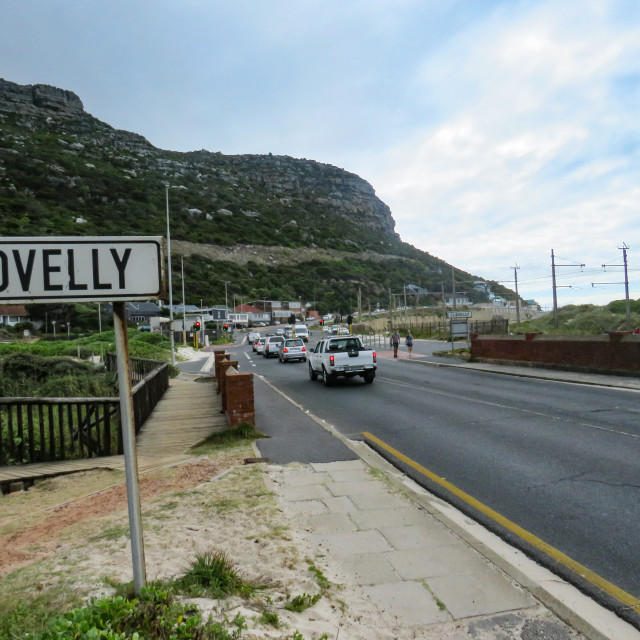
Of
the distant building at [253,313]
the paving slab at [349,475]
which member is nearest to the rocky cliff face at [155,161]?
the distant building at [253,313]

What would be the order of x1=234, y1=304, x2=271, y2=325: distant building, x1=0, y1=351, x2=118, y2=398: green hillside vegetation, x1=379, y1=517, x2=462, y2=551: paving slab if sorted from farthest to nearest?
x1=234, y1=304, x2=271, y2=325: distant building < x1=0, y1=351, x2=118, y2=398: green hillside vegetation < x1=379, y1=517, x2=462, y2=551: paving slab

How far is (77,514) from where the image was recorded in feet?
16.8

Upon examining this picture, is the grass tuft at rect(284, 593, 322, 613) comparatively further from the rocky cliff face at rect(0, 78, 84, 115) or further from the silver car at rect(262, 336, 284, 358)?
the rocky cliff face at rect(0, 78, 84, 115)

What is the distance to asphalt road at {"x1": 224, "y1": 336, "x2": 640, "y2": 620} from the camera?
15.4 feet

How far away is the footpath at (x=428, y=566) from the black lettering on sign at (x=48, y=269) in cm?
265

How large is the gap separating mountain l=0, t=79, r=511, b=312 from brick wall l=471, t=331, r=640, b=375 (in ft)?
252

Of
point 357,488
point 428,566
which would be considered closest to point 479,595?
point 428,566

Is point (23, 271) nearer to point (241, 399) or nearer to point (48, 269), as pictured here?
point (48, 269)

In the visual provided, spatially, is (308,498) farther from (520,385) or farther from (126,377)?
(520,385)

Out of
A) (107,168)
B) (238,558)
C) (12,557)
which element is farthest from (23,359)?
(107,168)

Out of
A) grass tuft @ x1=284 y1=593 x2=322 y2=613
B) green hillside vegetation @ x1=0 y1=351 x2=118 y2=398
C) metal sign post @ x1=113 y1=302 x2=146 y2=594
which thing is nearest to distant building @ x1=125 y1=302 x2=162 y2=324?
green hillside vegetation @ x1=0 y1=351 x2=118 y2=398

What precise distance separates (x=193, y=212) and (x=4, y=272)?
14610 centimetres

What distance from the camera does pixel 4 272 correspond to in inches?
104

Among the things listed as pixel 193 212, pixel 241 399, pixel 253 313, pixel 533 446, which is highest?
pixel 193 212
